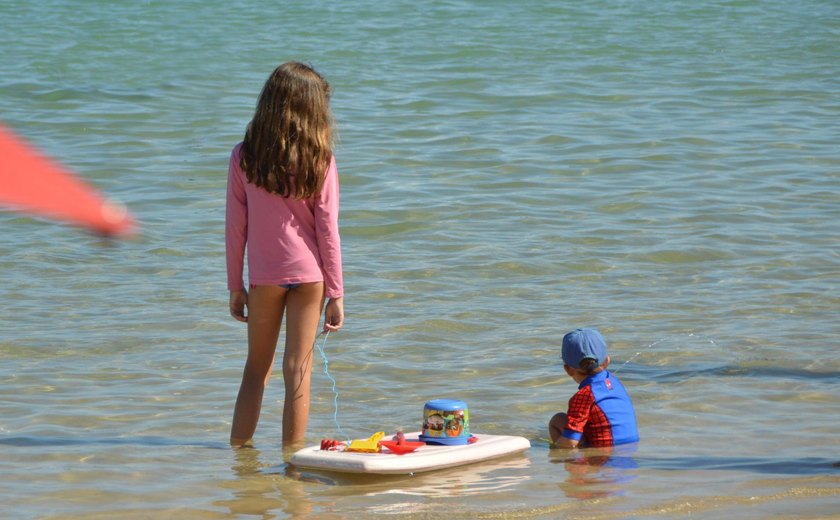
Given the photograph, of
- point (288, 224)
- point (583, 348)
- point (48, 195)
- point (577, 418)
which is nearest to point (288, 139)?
point (288, 224)

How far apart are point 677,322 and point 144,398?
10.2ft

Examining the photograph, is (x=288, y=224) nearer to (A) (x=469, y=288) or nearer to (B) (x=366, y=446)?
(B) (x=366, y=446)

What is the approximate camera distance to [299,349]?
16.5ft

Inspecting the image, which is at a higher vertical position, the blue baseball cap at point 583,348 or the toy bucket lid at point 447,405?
the blue baseball cap at point 583,348

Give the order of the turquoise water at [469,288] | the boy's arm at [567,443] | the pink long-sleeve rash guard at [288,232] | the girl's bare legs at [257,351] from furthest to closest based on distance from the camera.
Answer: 1. the boy's arm at [567,443]
2. the girl's bare legs at [257,351]
3. the pink long-sleeve rash guard at [288,232]
4. the turquoise water at [469,288]

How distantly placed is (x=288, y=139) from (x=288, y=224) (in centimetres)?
34

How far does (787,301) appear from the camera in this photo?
301 inches

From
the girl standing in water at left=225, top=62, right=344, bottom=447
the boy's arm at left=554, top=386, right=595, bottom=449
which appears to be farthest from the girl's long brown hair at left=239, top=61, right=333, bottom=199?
the boy's arm at left=554, top=386, right=595, bottom=449

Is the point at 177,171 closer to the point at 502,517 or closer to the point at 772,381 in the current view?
the point at 772,381

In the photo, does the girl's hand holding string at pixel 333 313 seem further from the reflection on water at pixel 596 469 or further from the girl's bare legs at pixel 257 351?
the reflection on water at pixel 596 469

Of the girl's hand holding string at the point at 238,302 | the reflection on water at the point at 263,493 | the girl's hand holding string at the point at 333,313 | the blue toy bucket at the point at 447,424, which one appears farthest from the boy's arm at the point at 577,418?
the girl's hand holding string at the point at 238,302

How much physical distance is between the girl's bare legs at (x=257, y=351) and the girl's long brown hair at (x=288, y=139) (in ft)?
1.45

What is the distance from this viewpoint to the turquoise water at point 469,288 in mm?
4770

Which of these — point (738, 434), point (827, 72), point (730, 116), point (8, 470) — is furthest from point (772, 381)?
point (827, 72)
